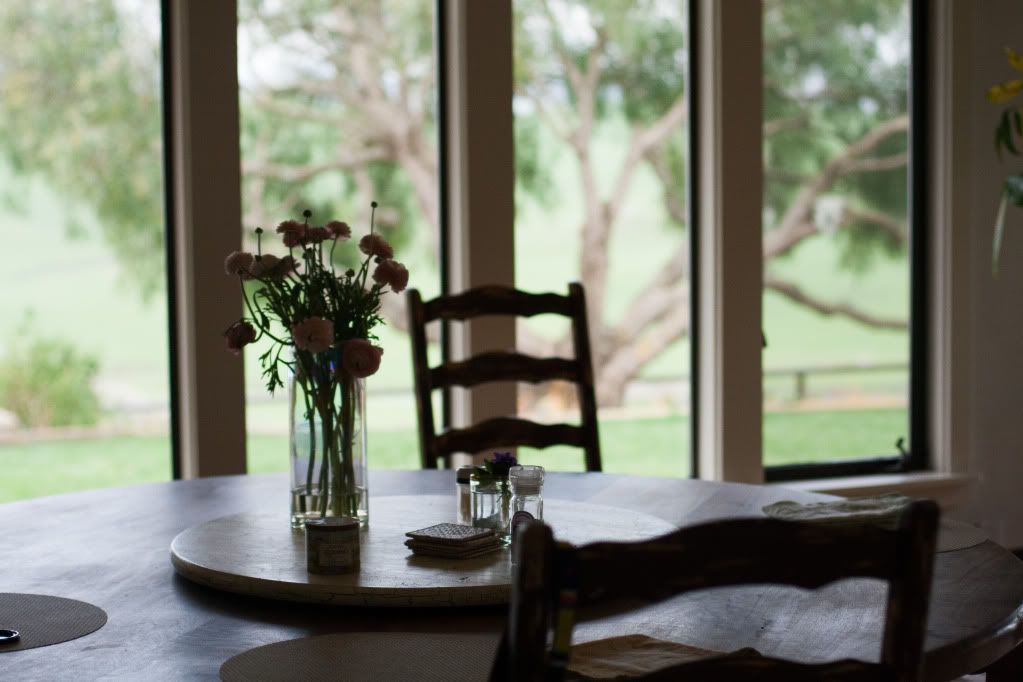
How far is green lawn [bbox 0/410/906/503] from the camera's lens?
3338mm

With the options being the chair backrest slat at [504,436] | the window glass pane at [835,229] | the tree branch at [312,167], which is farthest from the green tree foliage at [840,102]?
the chair backrest slat at [504,436]

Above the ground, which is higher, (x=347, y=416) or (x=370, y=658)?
(x=347, y=416)

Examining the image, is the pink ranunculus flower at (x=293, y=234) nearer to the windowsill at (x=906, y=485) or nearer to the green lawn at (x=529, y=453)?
the green lawn at (x=529, y=453)

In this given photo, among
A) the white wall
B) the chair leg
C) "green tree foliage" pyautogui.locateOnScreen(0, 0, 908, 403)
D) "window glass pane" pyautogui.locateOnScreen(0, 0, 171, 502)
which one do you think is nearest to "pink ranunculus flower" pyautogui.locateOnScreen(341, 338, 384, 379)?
the chair leg

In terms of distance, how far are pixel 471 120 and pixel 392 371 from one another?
2.90 ft

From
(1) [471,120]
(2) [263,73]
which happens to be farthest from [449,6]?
(2) [263,73]

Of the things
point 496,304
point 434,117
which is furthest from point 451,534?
point 434,117

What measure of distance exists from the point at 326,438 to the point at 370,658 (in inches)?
21.5

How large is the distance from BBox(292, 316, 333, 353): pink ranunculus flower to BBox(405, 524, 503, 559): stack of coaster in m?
0.30

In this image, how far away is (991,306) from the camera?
4.09 meters

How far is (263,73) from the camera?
3.45 m

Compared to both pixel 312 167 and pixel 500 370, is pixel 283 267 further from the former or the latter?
pixel 312 167

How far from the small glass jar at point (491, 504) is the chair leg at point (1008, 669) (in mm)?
761

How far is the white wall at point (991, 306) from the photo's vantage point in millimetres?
4055
